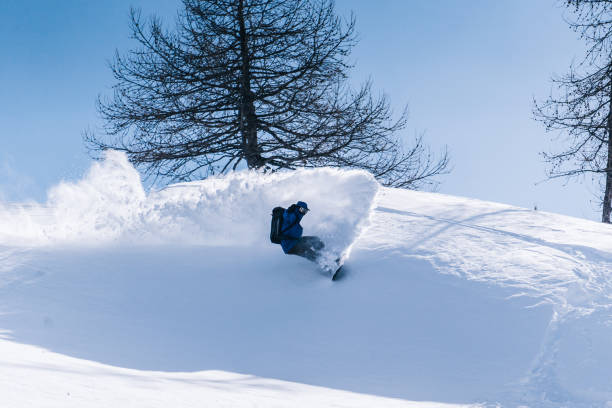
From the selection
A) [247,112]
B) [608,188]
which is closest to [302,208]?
[247,112]

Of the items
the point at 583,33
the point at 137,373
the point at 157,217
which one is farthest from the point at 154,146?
the point at 583,33

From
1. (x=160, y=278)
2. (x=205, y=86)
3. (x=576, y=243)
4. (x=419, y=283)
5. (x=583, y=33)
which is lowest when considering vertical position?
(x=160, y=278)

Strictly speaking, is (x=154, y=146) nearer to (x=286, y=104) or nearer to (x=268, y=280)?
(x=286, y=104)

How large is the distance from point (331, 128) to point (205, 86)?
418 centimetres

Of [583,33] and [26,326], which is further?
[583,33]

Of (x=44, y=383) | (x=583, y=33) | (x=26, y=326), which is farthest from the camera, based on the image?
(x=583, y=33)

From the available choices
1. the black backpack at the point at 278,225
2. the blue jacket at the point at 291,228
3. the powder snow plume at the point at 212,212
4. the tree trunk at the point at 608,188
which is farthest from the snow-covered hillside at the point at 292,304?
the tree trunk at the point at 608,188

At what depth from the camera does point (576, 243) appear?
743cm

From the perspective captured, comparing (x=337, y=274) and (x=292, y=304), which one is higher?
(x=337, y=274)

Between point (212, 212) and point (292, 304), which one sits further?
point (212, 212)

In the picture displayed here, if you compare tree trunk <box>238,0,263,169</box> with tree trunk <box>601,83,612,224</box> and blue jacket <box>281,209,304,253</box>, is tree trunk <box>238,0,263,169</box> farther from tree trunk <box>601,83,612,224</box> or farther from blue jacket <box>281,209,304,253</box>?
tree trunk <box>601,83,612,224</box>

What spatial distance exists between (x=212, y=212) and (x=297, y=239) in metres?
1.96

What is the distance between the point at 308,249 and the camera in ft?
19.5

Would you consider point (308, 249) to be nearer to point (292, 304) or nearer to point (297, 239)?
point (297, 239)
